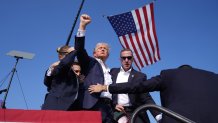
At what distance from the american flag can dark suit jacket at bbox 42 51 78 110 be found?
453 centimetres

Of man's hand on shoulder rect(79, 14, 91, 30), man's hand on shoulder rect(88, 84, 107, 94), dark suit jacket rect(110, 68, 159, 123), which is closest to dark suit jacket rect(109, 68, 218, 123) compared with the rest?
man's hand on shoulder rect(88, 84, 107, 94)

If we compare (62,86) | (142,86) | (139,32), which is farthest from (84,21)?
(139,32)

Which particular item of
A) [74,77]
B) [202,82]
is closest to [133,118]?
[202,82]

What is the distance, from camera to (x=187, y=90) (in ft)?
10.4

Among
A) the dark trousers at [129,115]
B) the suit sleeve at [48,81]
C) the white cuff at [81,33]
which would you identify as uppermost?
the white cuff at [81,33]

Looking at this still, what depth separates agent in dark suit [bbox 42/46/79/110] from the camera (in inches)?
Result: 143

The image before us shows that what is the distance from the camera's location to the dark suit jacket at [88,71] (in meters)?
3.82

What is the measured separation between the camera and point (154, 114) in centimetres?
432

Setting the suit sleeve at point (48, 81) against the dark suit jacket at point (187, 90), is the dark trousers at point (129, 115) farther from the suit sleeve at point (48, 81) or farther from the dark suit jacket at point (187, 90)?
Result: the suit sleeve at point (48, 81)

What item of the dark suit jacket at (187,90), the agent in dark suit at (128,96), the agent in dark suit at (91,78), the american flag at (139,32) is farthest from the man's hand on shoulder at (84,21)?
the american flag at (139,32)

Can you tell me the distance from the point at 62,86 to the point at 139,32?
4971 millimetres

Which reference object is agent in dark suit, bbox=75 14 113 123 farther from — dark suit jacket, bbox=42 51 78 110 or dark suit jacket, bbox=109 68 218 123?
dark suit jacket, bbox=109 68 218 123

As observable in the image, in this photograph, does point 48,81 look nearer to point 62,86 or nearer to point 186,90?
point 62,86

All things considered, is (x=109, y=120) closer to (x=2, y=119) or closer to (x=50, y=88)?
(x=50, y=88)
